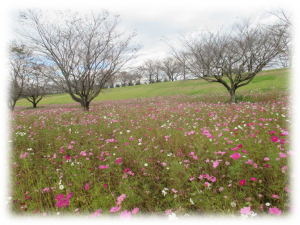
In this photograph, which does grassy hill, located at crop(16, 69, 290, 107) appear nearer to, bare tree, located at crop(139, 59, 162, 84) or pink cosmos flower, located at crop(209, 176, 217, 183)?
pink cosmos flower, located at crop(209, 176, 217, 183)

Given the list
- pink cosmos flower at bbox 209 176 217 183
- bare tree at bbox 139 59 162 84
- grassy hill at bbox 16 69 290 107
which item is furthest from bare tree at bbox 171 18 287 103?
bare tree at bbox 139 59 162 84

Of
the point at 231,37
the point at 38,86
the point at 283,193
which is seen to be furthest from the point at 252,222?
the point at 38,86

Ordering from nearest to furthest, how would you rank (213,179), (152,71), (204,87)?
1. (213,179)
2. (204,87)
3. (152,71)

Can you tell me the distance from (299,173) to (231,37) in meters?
9.88

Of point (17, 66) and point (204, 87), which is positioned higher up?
point (17, 66)

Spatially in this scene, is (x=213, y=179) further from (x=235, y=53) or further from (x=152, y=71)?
(x=152, y=71)

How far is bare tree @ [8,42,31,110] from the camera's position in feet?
39.9

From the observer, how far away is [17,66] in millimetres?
14977

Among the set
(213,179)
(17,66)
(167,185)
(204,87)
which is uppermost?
(17,66)

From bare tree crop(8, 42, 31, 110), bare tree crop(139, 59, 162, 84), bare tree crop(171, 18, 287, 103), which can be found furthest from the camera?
bare tree crop(139, 59, 162, 84)

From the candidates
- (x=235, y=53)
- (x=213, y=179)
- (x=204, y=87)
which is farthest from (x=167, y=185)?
(x=204, y=87)

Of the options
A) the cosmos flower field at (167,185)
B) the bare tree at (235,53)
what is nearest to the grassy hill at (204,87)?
the bare tree at (235,53)

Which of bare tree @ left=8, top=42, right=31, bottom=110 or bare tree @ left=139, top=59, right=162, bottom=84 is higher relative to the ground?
bare tree @ left=139, top=59, right=162, bottom=84

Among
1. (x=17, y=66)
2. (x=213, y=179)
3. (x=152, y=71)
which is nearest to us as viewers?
(x=213, y=179)
